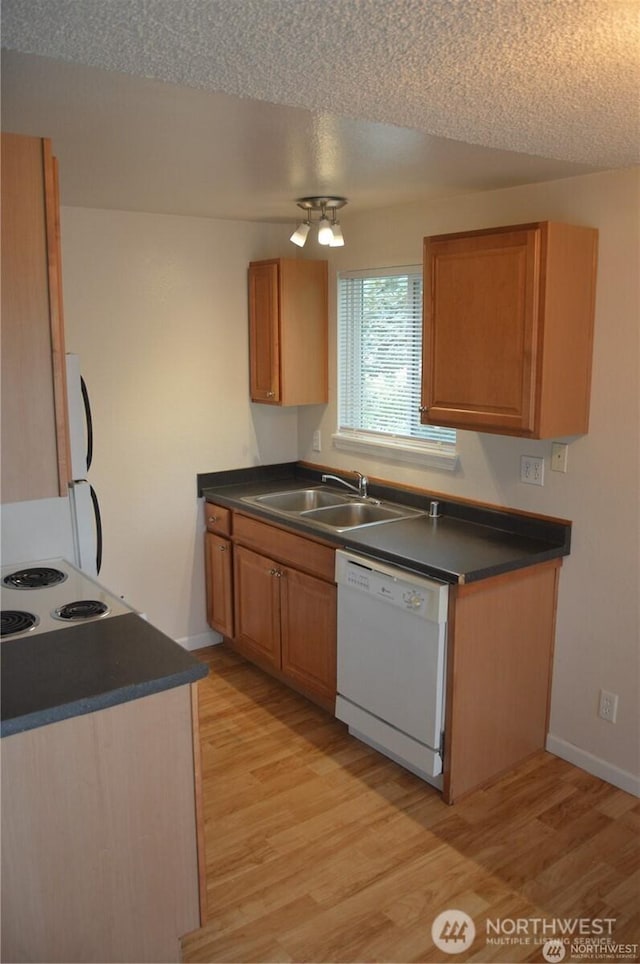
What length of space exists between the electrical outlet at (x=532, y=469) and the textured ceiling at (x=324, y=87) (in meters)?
1.10

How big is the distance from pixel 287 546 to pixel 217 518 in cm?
67

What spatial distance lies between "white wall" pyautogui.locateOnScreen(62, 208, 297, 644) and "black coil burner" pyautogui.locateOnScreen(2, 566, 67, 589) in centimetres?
102

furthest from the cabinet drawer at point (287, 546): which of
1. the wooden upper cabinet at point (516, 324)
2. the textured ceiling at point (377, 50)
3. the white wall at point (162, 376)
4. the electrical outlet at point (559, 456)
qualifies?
the textured ceiling at point (377, 50)

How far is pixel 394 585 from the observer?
2930 mm

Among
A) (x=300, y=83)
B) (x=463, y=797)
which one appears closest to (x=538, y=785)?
(x=463, y=797)

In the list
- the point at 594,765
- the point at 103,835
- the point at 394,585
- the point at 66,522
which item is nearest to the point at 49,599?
the point at 66,522

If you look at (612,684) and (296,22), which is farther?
(612,684)

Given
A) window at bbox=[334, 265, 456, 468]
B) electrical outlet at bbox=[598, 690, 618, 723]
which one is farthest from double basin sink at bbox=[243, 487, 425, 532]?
electrical outlet at bbox=[598, 690, 618, 723]

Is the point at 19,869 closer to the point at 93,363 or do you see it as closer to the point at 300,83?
the point at 300,83

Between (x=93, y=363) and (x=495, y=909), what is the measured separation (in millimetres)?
2890

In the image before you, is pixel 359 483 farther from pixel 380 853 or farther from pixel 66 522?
pixel 380 853

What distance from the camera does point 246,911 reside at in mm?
2379

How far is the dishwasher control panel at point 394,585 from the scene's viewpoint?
276cm

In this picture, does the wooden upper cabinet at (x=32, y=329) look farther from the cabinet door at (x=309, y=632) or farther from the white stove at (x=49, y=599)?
the cabinet door at (x=309, y=632)
